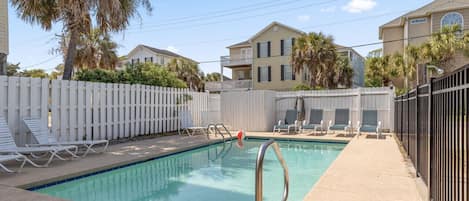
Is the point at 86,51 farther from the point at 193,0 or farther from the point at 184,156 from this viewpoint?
the point at 184,156

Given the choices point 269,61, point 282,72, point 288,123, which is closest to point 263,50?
point 269,61

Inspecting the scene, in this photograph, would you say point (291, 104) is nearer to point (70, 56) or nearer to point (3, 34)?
point (70, 56)

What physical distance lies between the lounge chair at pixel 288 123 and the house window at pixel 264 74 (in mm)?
11488

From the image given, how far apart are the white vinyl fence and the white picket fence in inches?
93.9

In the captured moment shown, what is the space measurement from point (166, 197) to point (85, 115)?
5342 mm

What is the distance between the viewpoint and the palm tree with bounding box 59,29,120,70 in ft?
62.0

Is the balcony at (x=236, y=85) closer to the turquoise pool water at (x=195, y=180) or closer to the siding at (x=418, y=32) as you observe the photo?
the siding at (x=418, y=32)

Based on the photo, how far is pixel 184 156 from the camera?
9094 millimetres

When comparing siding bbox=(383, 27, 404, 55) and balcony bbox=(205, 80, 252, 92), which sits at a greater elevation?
siding bbox=(383, 27, 404, 55)

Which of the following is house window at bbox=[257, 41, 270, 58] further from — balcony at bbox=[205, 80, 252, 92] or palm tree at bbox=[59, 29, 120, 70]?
palm tree at bbox=[59, 29, 120, 70]

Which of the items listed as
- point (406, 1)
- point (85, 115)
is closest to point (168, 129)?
point (85, 115)

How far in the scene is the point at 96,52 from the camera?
1955 centimetres

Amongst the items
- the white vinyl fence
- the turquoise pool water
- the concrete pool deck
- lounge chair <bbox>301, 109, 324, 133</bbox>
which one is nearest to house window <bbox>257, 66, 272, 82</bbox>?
the white vinyl fence

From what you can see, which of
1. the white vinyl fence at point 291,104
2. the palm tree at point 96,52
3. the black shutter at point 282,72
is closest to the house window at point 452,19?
the white vinyl fence at point 291,104
